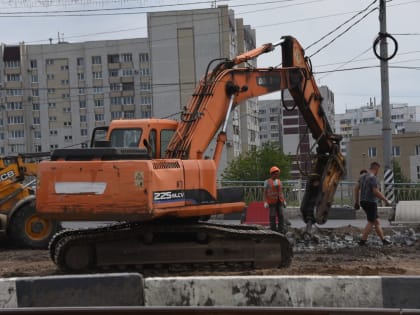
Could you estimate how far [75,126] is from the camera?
4200 inches

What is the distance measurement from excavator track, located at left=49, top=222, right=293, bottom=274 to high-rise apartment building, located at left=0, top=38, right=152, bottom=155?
317 ft

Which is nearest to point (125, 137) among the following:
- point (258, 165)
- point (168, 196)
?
point (168, 196)

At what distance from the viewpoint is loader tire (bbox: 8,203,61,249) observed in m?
13.4

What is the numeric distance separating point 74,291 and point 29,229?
6.84 meters

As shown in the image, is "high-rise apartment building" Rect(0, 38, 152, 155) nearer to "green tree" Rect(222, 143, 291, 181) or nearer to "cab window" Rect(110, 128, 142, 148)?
"green tree" Rect(222, 143, 291, 181)

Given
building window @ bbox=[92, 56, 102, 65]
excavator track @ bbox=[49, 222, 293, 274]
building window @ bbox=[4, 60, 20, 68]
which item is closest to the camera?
excavator track @ bbox=[49, 222, 293, 274]

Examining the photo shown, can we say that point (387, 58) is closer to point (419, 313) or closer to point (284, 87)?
point (284, 87)

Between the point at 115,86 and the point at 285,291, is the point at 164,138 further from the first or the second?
the point at 115,86

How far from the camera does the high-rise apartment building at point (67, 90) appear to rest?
107m

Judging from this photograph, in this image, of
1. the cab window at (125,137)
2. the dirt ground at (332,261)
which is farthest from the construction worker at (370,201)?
the cab window at (125,137)

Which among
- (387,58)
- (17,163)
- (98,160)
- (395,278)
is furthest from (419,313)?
(387,58)

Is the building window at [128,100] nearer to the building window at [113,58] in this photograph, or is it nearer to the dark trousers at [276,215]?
the building window at [113,58]

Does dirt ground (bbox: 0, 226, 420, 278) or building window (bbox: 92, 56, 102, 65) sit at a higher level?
building window (bbox: 92, 56, 102, 65)

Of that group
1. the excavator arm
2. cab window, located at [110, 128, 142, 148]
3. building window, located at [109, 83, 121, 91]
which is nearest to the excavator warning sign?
the excavator arm
